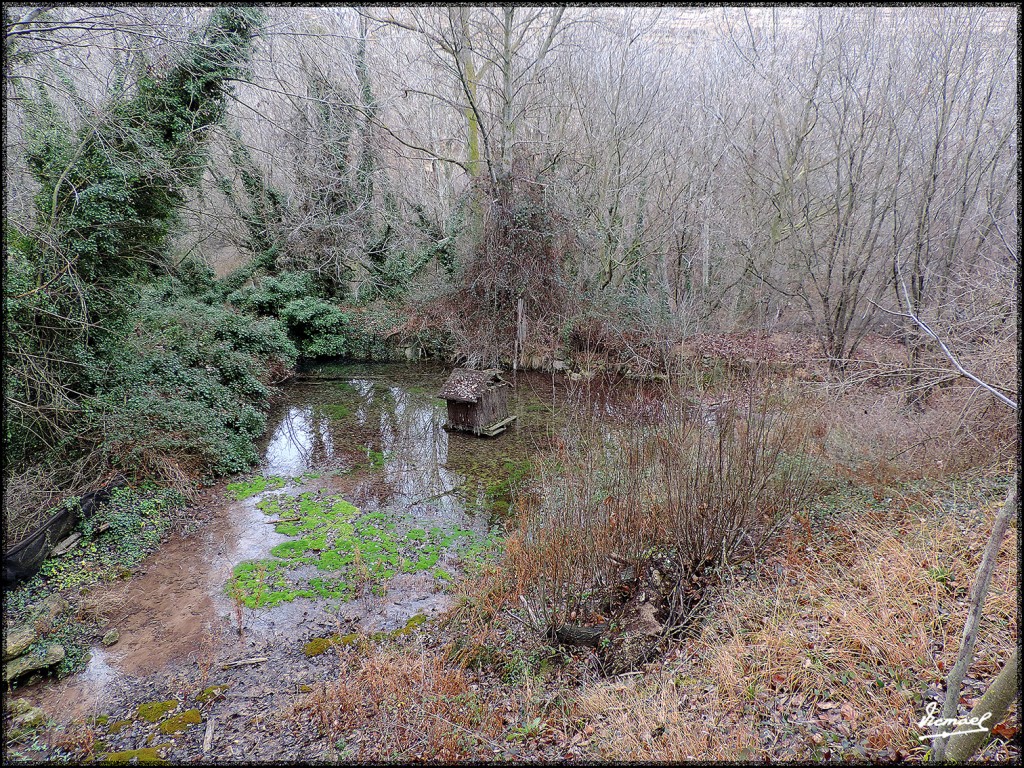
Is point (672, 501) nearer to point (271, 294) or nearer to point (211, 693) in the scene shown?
point (211, 693)

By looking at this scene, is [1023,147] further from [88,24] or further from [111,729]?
[88,24]

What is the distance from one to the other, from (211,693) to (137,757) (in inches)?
27.0

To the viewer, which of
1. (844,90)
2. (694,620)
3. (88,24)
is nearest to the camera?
(694,620)

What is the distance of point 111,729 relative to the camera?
365 centimetres

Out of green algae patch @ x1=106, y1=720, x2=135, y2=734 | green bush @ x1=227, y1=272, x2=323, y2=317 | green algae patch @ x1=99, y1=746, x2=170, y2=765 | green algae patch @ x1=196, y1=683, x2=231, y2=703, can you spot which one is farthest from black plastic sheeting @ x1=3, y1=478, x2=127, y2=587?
green bush @ x1=227, y1=272, x2=323, y2=317

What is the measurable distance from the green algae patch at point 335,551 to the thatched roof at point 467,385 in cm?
310

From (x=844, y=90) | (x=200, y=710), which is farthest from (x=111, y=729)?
(x=844, y=90)

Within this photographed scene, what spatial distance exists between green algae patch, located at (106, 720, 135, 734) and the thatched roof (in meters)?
6.63

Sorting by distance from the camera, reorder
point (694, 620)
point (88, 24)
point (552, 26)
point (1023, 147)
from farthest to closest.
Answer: point (552, 26), point (88, 24), point (694, 620), point (1023, 147)

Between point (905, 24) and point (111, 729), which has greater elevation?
point (905, 24)

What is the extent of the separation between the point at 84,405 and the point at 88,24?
455cm

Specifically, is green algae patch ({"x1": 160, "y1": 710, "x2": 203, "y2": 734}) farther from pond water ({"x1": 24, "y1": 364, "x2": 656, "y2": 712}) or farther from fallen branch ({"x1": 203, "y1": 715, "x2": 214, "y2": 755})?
pond water ({"x1": 24, "y1": 364, "x2": 656, "y2": 712})

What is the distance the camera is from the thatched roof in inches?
381

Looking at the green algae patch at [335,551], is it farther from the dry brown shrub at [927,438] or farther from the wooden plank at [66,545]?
the dry brown shrub at [927,438]
